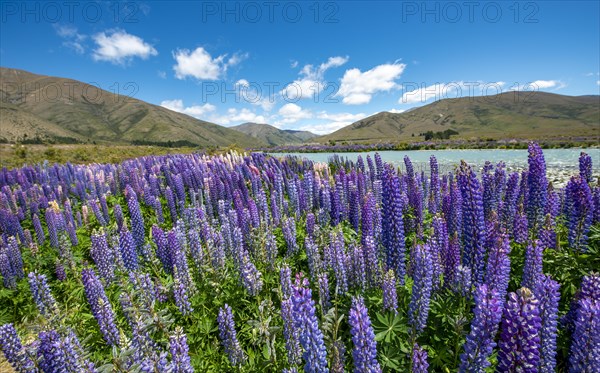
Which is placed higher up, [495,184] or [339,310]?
[495,184]

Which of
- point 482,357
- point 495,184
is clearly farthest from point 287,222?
point 495,184

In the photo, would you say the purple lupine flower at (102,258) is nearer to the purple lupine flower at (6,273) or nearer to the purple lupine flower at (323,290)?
the purple lupine flower at (6,273)

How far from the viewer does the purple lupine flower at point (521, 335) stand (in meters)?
2.39

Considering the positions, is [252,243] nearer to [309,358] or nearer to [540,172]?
[309,358]

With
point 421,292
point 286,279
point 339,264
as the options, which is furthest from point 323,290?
point 421,292

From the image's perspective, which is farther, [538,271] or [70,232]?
[70,232]

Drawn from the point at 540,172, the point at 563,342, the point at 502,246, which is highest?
the point at 540,172

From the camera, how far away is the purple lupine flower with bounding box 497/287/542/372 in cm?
239

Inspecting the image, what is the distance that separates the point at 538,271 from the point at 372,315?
2.61 metres

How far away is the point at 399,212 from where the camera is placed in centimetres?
542

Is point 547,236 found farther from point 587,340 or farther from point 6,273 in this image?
point 6,273

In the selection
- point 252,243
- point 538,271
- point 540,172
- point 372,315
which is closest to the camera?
point 538,271

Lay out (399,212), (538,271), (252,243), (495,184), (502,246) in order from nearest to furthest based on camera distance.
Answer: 1. (502,246)
2. (538,271)
3. (399,212)
4. (252,243)
5. (495,184)

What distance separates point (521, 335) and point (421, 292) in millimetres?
1751
